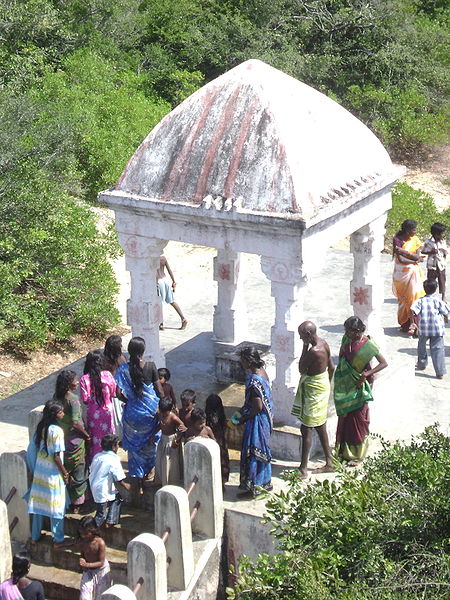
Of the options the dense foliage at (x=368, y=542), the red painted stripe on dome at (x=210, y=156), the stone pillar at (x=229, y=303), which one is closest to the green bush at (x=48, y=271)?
the stone pillar at (x=229, y=303)

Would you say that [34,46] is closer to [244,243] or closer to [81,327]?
[81,327]

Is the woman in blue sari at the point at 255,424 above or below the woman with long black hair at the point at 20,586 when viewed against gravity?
above

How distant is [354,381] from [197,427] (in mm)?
1431

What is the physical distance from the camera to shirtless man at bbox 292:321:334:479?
8.23 metres

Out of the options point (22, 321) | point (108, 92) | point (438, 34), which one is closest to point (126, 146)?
point (108, 92)

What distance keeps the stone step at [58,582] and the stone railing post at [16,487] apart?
0.33m

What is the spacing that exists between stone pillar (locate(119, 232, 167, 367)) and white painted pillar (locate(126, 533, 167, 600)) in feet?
9.08

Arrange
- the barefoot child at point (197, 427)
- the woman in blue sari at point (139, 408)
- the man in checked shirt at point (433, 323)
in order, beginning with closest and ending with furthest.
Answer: the barefoot child at point (197, 427)
the woman in blue sari at point (139, 408)
the man in checked shirt at point (433, 323)

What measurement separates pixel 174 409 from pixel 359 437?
1.62m

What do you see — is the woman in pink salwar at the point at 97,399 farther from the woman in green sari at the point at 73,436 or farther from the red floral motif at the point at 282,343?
the red floral motif at the point at 282,343

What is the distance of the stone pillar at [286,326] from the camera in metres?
8.49

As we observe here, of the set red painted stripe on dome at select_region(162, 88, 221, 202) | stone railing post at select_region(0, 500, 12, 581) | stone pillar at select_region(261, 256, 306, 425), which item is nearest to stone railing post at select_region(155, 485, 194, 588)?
stone railing post at select_region(0, 500, 12, 581)

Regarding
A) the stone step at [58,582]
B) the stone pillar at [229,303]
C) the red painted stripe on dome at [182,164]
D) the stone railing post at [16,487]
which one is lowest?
the stone step at [58,582]

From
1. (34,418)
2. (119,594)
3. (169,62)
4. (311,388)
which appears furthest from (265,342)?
(169,62)
